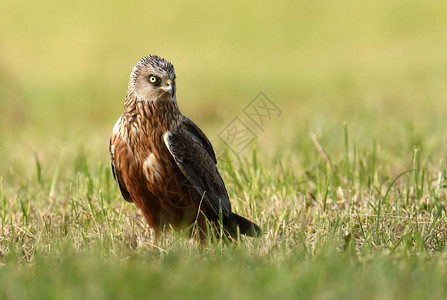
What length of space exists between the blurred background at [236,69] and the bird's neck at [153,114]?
2.03 meters

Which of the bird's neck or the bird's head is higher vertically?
the bird's head

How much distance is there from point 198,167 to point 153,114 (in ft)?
1.52

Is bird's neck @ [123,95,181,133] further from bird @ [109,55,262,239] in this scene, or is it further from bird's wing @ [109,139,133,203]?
bird's wing @ [109,139,133,203]

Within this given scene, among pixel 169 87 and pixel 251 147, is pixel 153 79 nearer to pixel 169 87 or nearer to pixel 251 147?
pixel 169 87

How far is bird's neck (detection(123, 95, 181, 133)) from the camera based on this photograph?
493 centimetres

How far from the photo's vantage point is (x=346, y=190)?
214 inches

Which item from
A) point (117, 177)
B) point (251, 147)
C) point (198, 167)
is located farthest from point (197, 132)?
point (251, 147)

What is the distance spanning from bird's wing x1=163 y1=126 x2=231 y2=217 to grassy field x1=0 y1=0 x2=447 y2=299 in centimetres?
24

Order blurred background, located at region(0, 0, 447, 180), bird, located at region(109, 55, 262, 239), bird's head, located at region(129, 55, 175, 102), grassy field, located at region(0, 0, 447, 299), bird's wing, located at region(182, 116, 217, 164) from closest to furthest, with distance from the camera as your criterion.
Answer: grassy field, located at region(0, 0, 447, 299) < bird, located at region(109, 55, 262, 239) < bird's head, located at region(129, 55, 175, 102) < bird's wing, located at region(182, 116, 217, 164) < blurred background, located at region(0, 0, 447, 180)

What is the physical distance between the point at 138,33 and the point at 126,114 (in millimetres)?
12418

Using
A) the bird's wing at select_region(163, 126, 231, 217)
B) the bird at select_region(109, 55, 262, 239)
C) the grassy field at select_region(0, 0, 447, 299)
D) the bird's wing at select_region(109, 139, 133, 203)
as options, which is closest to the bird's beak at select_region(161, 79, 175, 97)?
the bird at select_region(109, 55, 262, 239)

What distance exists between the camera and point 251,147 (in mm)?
8000

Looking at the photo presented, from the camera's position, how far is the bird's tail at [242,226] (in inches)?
183

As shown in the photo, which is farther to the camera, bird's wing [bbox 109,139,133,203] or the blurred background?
the blurred background
